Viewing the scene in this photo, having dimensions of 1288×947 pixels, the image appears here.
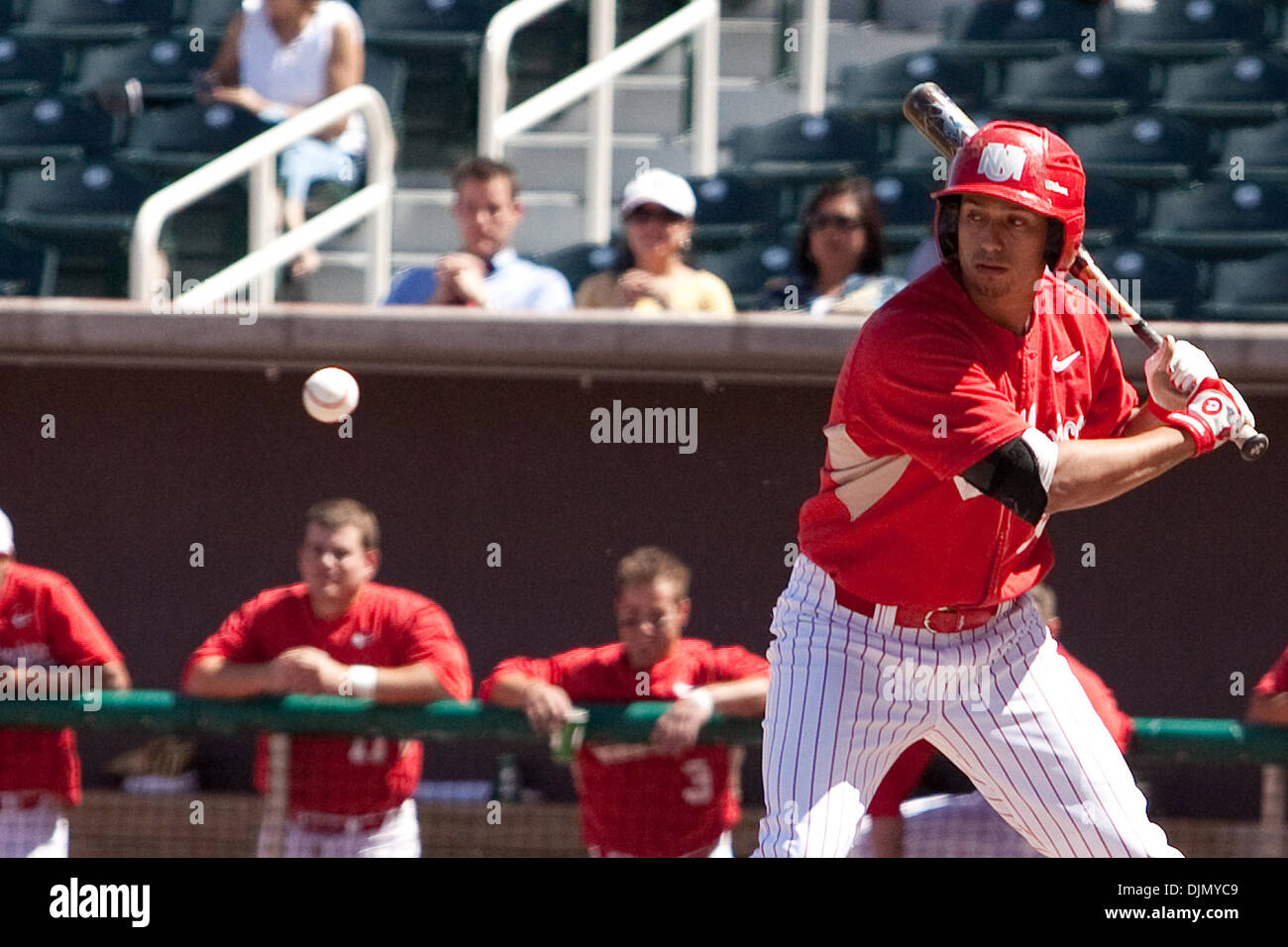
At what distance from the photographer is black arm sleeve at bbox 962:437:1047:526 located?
304 centimetres

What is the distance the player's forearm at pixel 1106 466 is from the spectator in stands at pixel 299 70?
11.6 feet

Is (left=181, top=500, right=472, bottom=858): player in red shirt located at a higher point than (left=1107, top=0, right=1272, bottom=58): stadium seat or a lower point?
lower

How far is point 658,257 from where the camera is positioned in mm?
5336

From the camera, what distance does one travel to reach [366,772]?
4.31 metres

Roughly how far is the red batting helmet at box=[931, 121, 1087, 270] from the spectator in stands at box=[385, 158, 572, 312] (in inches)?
86.3

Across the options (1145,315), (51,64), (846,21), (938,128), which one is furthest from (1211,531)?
(51,64)

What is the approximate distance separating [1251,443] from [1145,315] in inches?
104

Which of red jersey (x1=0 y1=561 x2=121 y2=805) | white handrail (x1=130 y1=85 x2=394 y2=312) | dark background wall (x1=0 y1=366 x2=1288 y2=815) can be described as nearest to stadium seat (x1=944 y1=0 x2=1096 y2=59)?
white handrail (x1=130 y1=85 x2=394 y2=312)

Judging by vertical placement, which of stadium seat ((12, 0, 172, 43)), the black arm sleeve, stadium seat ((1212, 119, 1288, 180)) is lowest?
the black arm sleeve

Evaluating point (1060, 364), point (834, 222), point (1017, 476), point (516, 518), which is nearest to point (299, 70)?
point (834, 222)

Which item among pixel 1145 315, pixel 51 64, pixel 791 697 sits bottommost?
pixel 791 697

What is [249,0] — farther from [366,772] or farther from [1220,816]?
[1220,816]

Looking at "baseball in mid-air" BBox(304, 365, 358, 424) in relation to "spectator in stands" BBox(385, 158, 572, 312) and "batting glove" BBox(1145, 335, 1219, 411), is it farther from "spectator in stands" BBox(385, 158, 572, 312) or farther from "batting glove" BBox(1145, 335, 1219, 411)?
"batting glove" BBox(1145, 335, 1219, 411)

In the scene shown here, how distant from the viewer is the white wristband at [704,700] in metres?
4.00
